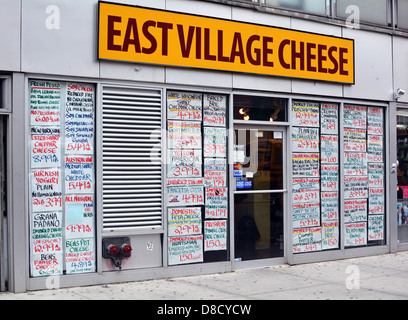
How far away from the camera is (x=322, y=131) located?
11227mm

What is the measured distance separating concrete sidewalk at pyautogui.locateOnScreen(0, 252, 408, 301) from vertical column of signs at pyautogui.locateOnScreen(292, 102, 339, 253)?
0.66 m

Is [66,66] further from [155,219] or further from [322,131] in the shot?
[322,131]

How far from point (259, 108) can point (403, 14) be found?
4.44 metres

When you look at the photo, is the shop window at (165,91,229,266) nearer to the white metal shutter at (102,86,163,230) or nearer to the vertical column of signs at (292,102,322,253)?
the white metal shutter at (102,86,163,230)

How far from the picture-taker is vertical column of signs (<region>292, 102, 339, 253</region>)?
425 inches

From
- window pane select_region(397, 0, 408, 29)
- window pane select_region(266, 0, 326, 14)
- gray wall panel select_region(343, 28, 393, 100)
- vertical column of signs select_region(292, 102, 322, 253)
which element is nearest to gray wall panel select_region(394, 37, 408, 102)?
gray wall panel select_region(343, 28, 393, 100)

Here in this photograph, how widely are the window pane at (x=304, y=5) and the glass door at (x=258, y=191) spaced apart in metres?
2.16

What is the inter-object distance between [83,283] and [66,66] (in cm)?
298

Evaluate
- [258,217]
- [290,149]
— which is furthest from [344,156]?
[258,217]

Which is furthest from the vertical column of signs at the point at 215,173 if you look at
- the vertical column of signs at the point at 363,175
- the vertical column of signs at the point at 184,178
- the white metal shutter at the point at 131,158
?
the vertical column of signs at the point at 363,175

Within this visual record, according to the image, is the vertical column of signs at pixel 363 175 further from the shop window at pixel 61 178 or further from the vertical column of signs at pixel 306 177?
the shop window at pixel 61 178

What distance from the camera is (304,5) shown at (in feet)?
36.0

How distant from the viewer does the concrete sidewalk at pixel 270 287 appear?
7934mm

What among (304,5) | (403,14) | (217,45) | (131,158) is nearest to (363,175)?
(304,5)
